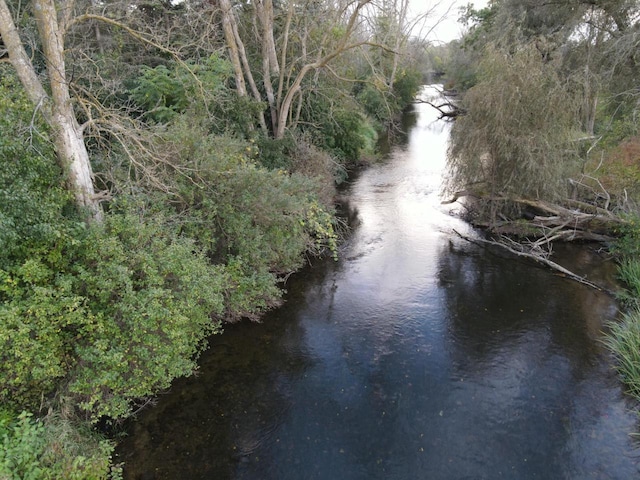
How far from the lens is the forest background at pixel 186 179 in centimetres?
685

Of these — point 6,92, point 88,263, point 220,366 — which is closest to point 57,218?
point 88,263

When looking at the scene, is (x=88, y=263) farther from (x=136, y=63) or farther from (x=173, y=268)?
(x=136, y=63)

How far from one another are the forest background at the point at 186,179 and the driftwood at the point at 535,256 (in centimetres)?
75

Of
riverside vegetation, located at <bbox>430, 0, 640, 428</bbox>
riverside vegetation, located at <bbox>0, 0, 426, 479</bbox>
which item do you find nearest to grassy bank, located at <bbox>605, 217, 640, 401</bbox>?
riverside vegetation, located at <bbox>430, 0, 640, 428</bbox>

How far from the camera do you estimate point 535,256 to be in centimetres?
1412

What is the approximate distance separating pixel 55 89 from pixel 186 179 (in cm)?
336

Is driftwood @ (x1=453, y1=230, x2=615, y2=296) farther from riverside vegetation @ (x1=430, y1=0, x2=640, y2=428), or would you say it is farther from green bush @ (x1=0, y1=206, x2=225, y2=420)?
green bush @ (x1=0, y1=206, x2=225, y2=420)

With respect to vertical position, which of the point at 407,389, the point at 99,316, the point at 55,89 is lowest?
the point at 407,389

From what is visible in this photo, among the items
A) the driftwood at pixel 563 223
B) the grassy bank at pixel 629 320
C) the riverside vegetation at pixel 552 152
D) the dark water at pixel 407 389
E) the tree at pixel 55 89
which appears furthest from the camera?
the driftwood at pixel 563 223

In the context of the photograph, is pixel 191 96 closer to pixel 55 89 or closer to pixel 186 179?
pixel 186 179

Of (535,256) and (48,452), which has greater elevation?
(535,256)

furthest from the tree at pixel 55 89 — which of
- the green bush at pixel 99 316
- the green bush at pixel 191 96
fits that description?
the green bush at pixel 191 96

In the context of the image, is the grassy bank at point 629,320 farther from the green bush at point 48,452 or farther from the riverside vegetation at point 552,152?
the green bush at point 48,452

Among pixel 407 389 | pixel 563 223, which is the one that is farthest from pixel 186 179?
pixel 563 223
